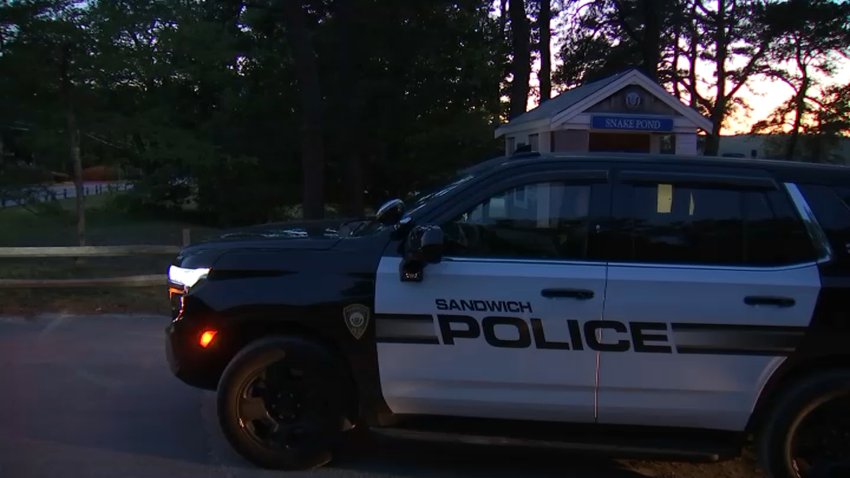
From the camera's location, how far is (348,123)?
19.2 m

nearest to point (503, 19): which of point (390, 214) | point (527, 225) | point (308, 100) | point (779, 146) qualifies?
point (308, 100)

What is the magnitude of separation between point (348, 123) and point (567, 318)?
52.0ft

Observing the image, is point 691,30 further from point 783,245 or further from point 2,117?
point 783,245

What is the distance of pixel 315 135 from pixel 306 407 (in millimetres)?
12229

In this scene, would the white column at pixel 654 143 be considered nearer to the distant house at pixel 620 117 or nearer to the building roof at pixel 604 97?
the distant house at pixel 620 117

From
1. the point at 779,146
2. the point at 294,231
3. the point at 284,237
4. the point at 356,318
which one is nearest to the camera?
the point at 356,318

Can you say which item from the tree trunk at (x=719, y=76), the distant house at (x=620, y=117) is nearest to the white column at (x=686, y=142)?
the distant house at (x=620, y=117)

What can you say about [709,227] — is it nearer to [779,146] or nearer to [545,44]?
[545,44]

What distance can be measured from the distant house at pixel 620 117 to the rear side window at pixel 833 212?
8462 millimetres

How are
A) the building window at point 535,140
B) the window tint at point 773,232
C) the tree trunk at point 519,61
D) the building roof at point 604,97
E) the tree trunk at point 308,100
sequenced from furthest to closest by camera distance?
1. the tree trunk at point 519,61
2. the tree trunk at point 308,100
3. the building window at point 535,140
4. the building roof at point 604,97
5. the window tint at point 773,232

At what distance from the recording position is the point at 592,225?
405 centimetres

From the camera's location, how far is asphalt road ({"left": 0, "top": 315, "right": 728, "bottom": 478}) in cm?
439

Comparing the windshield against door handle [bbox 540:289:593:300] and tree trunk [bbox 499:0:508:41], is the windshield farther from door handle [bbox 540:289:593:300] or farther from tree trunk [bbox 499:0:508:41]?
tree trunk [bbox 499:0:508:41]

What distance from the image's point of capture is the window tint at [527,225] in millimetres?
4066
